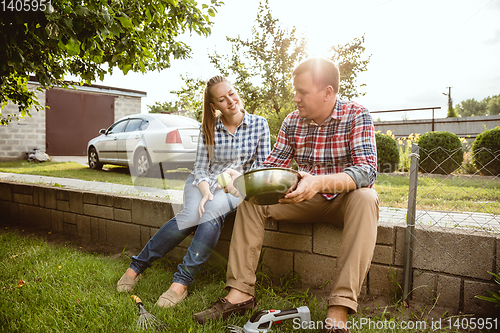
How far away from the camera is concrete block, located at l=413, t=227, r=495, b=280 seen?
1.69 m

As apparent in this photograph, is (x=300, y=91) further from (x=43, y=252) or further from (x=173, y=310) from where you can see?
(x=43, y=252)

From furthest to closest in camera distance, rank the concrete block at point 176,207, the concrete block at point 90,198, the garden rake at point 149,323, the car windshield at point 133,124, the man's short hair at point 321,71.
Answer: the car windshield at point 133,124
the concrete block at point 90,198
the concrete block at point 176,207
the man's short hair at point 321,71
the garden rake at point 149,323

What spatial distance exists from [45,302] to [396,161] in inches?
275

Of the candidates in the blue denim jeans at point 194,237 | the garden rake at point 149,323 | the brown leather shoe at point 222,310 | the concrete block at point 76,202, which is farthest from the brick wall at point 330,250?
the garden rake at point 149,323

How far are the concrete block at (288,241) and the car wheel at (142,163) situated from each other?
4495mm

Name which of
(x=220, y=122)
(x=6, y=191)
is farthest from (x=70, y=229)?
(x=220, y=122)

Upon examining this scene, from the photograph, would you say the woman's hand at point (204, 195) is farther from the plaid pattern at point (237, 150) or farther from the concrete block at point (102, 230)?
the concrete block at point (102, 230)

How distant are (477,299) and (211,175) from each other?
1.74 meters

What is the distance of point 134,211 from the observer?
285 centimetres

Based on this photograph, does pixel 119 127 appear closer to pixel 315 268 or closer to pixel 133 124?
pixel 133 124

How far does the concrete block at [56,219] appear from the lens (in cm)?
349

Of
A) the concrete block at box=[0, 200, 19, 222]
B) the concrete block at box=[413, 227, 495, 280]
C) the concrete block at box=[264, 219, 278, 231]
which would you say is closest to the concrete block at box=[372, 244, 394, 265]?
the concrete block at box=[413, 227, 495, 280]

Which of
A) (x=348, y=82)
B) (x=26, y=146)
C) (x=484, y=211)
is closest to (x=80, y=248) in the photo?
(x=484, y=211)

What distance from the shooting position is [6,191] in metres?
4.05
